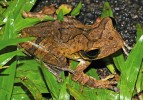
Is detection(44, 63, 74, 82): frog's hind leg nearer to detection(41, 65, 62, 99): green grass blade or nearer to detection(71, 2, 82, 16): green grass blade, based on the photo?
detection(41, 65, 62, 99): green grass blade

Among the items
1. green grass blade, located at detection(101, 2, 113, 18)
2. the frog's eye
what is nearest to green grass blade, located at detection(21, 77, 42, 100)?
the frog's eye

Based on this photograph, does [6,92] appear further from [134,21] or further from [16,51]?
[134,21]

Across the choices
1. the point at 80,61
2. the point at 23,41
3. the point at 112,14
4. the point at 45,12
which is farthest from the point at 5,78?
the point at 112,14

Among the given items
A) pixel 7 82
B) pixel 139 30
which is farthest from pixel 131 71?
pixel 7 82

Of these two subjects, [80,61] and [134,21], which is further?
[134,21]

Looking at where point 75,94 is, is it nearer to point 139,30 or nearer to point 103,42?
point 103,42

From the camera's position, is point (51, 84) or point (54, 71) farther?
point (54, 71)
